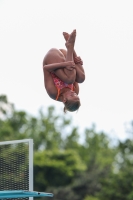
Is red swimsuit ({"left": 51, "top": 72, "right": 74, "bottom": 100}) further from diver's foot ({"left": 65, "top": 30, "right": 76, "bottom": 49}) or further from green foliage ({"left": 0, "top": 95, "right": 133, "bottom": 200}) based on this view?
green foliage ({"left": 0, "top": 95, "right": 133, "bottom": 200})

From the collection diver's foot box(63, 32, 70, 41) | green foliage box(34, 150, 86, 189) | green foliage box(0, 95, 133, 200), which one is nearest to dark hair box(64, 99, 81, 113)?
diver's foot box(63, 32, 70, 41)

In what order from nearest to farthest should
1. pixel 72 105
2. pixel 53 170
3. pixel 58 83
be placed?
1. pixel 72 105
2. pixel 58 83
3. pixel 53 170

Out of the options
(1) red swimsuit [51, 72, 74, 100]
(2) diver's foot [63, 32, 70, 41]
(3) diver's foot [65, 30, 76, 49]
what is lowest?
(1) red swimsuit [51, 72, 74, 100]

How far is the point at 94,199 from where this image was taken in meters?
24.1

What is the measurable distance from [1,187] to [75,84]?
309 centimetres

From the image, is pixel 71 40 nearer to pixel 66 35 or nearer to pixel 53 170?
pixel 66 35

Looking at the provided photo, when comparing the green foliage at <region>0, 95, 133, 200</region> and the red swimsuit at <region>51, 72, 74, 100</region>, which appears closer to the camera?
the red swimsuit at <region>51, 72, 74, 100</region>

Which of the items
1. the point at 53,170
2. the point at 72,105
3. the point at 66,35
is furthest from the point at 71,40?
the point at 53,170

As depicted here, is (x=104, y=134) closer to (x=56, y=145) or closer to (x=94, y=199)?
(x=56, y=145)

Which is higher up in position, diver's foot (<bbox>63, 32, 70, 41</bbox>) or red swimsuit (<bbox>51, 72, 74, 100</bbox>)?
diver's foot (<bbox>63, 32, 70, 41</bbox>)

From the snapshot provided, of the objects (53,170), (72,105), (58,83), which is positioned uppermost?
(53,170)

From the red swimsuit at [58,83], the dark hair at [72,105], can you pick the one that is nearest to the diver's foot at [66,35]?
the red swimsuit at [58,83]

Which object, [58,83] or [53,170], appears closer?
[58,83]

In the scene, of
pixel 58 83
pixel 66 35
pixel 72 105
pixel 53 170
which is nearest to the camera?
pixel 72 105
